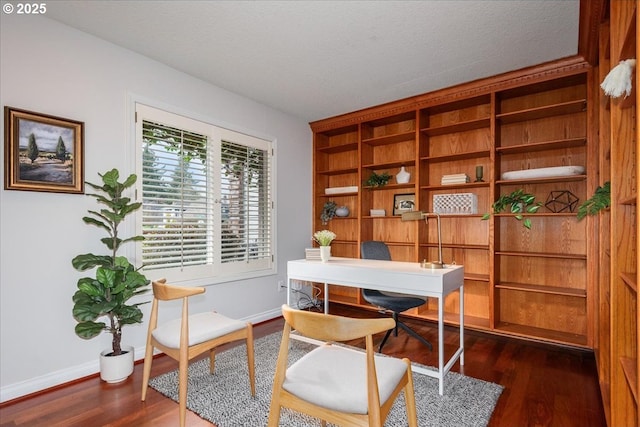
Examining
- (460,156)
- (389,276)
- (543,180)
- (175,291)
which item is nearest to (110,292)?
(175,291)

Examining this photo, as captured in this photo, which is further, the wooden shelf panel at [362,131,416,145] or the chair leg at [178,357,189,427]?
the wooden shelf panel at [362,131,416,145]

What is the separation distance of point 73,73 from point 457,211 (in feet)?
11.9

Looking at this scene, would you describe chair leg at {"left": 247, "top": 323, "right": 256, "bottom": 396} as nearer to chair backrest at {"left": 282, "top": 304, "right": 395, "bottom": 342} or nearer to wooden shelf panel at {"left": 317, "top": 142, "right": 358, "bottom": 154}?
chair backrest at {"left": 282, "top": 304, "right": 395, "bottom": 342}

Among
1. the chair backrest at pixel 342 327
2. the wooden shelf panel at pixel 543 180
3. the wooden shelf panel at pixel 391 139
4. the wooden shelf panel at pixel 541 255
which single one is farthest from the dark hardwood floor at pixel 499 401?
the wooden shelf panel at pixel 391 139

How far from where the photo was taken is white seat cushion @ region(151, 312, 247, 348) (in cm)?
A: 190

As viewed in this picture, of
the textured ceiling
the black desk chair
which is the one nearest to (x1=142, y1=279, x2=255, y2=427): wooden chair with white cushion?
the black desk chair

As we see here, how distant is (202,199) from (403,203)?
7.72ft

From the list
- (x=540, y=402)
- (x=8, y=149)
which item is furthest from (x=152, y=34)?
(x=540, y=402)

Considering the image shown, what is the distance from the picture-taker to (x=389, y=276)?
7.82 feet

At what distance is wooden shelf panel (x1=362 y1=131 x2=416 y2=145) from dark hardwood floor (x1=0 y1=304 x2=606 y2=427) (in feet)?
7.62

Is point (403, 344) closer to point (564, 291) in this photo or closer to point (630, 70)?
point (564, 291)

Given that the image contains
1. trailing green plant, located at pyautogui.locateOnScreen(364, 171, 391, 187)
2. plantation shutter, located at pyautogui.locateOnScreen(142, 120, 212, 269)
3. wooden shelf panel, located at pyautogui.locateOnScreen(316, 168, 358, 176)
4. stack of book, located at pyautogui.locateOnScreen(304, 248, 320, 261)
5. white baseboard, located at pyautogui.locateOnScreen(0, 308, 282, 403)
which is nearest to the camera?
white baseboard, located at pyautogui.locateOnScreen(0, 308, 282, 403)

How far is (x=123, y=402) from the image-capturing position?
204 cm

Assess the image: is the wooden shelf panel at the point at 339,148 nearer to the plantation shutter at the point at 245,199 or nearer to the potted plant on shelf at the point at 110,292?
the plantation shutter at the point at 245,199
